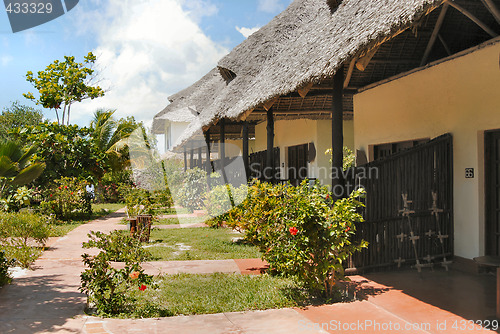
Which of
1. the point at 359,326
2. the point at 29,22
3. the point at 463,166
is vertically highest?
the point at 29,22

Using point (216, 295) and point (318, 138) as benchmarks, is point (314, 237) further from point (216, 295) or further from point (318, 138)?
point (318, 138)

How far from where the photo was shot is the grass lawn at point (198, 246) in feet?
26.5

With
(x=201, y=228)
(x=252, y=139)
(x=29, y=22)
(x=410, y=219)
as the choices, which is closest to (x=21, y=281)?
(x=29, y=22)

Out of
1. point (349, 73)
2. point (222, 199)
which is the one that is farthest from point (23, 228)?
point (349, 73)

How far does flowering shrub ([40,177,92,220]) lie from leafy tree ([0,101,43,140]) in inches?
809

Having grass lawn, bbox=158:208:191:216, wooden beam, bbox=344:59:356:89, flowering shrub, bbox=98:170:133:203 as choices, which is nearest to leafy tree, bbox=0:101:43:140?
flowering shrub, bbox=98:170:133:203

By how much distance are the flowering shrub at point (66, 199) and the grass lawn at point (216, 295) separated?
33.1ft

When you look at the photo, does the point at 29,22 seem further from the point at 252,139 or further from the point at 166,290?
the point at 252,139

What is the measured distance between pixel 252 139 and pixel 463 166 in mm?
14911

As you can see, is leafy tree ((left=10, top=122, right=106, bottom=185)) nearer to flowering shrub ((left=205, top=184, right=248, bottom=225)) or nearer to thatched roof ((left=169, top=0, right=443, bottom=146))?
thatched roof ((left=169, top=0, right=443, bottom=146))

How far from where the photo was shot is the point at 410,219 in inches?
260

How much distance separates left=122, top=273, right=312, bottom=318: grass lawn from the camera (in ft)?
16.0

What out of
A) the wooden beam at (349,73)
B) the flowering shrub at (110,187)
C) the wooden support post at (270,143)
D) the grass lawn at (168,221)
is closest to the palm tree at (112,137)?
the flowering shrub at (110,187)

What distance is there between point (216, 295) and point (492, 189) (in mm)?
4051
